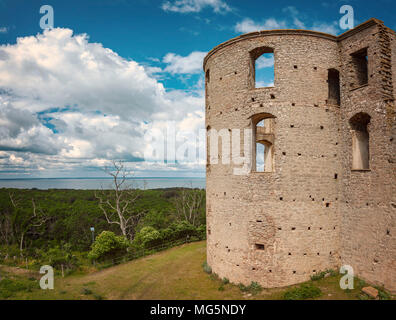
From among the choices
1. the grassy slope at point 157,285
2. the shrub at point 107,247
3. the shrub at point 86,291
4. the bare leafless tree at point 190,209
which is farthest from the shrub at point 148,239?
the bare leafless tree at point 190,209

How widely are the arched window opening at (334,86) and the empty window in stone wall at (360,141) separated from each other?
1357 millimetres

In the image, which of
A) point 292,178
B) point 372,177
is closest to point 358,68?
point 372,177

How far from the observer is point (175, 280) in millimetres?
Answer: 12211

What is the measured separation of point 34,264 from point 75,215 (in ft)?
42.8

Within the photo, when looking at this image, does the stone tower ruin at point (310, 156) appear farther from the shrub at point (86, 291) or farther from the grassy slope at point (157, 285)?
the shrub at point (86, 291)

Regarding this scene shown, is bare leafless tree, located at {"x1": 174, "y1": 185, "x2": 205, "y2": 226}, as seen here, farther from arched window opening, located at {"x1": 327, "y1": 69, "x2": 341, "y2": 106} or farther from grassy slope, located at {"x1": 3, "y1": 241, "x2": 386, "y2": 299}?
arched window opening, located at {"x1": 327, "y1": 69, "x2": 341, "y2": 106}

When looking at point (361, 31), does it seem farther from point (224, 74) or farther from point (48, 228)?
point (48, 228)

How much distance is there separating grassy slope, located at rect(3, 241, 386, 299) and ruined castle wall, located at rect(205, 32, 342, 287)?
33.3 inches

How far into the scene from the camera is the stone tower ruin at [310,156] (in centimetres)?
963

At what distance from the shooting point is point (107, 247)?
52.9 feet

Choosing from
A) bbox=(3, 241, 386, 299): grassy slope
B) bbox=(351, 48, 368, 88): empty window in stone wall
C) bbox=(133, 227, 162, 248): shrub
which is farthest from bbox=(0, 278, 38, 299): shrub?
bbox=(351, 48, 368, 88): empty window in stone wall

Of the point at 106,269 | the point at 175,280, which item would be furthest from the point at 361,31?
the point at 106,269

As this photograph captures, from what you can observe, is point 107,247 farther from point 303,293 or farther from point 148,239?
point 303,293

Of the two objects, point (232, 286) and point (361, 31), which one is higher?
point (361, 31)
